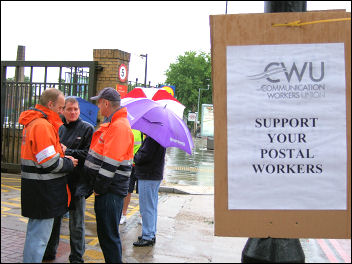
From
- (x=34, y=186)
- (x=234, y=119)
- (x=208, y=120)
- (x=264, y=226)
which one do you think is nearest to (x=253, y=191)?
(x=264, y=226)

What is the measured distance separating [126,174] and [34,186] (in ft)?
2.77

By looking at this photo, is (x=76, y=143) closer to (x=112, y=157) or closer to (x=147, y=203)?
(x=112, y=157)

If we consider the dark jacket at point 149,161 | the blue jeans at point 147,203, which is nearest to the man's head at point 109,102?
the dark jacket at point 149,161

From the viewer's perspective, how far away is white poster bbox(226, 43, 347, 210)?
73.7 inches

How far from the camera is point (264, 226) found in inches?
73.9

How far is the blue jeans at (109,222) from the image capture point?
3473 mm

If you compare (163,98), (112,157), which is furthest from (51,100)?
(163,98)

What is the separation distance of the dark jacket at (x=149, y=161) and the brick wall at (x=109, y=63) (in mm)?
4209

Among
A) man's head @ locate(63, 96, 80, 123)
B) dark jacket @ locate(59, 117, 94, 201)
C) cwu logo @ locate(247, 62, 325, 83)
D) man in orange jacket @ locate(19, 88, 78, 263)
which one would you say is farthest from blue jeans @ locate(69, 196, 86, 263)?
cwu logo @ locate(247, 62, 325, 83)

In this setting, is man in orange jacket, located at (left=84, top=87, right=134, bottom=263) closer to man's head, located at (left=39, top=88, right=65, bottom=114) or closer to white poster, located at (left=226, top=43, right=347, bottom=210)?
man's head, located at (left=39, top=88, right=65, bottom=114)

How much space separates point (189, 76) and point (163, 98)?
58652mm

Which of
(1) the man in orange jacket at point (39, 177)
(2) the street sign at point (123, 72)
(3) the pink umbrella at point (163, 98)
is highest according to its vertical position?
(2) the street sign at point (123, 72)

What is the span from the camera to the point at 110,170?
337cm

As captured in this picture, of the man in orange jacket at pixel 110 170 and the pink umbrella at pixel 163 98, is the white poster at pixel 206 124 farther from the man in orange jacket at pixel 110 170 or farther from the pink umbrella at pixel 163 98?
the man in orange jacket at pixel 110 170
